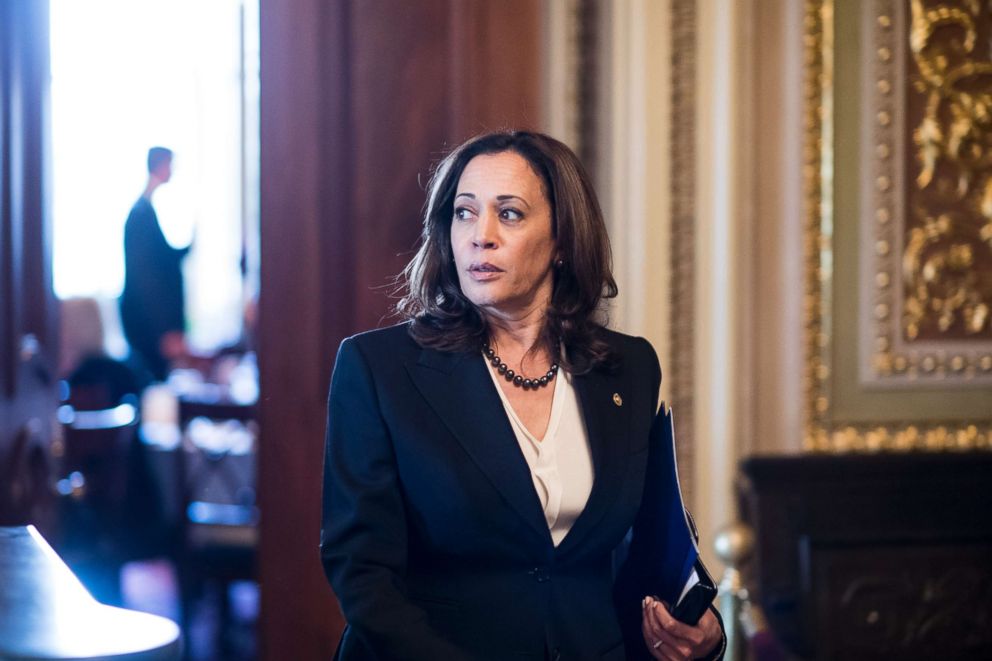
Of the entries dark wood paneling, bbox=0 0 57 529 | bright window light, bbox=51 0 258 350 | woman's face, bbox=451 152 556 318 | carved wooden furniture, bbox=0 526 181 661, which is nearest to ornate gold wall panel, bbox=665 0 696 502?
woman's face, bbox=451 152 556 318

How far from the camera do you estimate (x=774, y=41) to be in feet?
10.4

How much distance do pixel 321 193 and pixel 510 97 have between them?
53 cm

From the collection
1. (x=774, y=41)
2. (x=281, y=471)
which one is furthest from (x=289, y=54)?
(x=774, y=41)

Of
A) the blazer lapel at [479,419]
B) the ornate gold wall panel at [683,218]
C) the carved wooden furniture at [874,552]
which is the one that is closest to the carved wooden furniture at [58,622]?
the blazer lapel at [479,419]

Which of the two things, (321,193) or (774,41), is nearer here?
(321,193)

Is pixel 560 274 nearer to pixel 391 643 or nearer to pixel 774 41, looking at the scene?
pixel 391 643

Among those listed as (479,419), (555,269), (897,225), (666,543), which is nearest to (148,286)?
(897,225)

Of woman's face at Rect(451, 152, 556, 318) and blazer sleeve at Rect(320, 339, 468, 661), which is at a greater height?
woman's face at Rect(451, 152, 556, 318)

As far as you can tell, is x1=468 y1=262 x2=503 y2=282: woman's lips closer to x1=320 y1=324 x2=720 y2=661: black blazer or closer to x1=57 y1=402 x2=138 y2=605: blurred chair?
x1=320 y1=324 x2=720 y2=661: black blazer

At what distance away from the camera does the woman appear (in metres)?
1.67

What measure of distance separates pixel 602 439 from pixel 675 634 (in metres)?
0.30

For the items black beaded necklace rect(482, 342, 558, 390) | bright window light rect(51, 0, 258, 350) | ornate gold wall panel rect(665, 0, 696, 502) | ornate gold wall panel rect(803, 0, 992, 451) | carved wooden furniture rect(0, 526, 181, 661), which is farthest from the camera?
bright window light rect(51, 0, 258, 350)

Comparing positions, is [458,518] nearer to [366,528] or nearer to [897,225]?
[366,528]

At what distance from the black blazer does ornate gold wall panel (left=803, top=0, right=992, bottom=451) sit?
5.33ft
